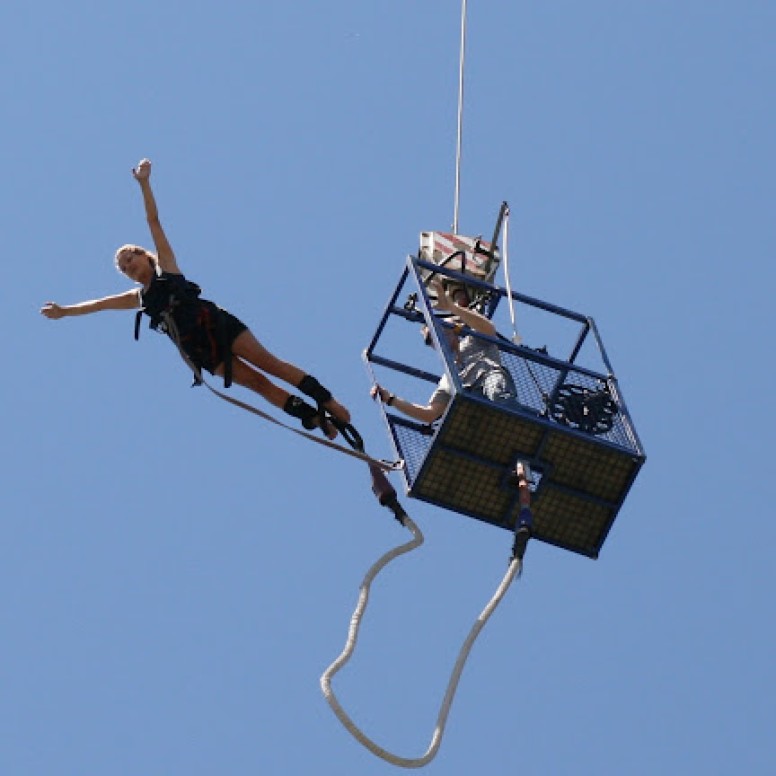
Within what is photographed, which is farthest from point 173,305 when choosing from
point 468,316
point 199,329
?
point 468,316

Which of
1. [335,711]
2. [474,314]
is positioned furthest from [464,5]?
[335,711]

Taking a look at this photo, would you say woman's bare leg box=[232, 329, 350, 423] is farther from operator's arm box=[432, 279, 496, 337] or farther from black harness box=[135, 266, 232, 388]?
operator's arm box=[432, 279, 496, 337]

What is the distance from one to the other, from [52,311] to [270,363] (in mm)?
1652

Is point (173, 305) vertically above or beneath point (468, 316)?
beneath

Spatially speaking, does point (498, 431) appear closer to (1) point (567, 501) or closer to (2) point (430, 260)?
(1) point (567, 501)

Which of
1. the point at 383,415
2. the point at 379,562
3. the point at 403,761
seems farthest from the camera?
the point at 383,415

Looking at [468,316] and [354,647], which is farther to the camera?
[468,316]

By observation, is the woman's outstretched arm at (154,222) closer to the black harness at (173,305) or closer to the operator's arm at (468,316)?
the black harness at (173,305)

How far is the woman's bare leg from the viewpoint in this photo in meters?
20.9

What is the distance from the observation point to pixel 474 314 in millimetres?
21078

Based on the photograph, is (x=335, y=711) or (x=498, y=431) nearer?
(x=335, y=711)

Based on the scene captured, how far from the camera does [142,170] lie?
20141mm

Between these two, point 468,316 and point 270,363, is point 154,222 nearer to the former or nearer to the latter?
point 270,363

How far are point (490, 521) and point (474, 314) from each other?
1.54 metres
